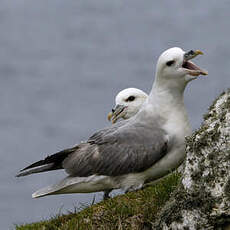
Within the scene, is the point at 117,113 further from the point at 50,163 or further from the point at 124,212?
the point at 124,212

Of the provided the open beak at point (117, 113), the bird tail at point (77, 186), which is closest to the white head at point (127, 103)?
the open beak at point (117, 113)

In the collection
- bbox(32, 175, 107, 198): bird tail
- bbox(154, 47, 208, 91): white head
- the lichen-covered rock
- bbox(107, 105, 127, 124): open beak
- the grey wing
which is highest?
bbox(107, 105, 127, 124): open beak

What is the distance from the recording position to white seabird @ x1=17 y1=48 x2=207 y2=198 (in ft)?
25.9

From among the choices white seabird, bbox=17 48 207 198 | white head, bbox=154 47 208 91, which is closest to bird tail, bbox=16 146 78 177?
white seabird, bbox=17 48 207 198

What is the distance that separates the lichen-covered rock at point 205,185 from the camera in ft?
16.9

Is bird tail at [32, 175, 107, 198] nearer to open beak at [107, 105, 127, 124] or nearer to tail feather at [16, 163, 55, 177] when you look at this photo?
tail feather at [16, 163, 55, 177]

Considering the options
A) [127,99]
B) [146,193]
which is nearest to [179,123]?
[146,193]

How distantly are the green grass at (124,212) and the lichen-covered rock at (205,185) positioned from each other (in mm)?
615

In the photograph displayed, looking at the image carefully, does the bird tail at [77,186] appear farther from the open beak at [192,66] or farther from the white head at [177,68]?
the open beak at [192,66]

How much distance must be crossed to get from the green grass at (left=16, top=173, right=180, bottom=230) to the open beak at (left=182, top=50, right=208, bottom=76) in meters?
1.86

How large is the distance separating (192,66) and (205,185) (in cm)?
336

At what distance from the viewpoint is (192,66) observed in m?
8.35

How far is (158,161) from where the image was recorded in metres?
7.91

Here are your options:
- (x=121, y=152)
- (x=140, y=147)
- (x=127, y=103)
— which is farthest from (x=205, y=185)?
(x=127, y=103)
